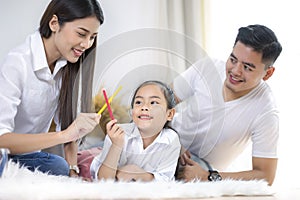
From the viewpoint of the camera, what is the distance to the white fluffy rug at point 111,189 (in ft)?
3.25

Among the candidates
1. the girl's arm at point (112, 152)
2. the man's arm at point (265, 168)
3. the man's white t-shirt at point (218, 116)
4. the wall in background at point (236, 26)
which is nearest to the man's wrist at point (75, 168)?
the girl's arm at point (112, 152)

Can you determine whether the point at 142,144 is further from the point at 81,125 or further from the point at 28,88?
the point at 28,88

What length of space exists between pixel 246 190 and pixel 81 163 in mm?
644

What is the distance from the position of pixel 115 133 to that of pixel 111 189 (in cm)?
41

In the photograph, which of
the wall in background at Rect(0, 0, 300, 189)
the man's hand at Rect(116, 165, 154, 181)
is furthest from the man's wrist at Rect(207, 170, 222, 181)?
the wall in background at Rect(0, 0, 300, 189)

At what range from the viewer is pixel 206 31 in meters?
2.17

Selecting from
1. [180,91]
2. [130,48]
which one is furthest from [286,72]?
[130,48]

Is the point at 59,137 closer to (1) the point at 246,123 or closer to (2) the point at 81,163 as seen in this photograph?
(2) the point at 81,163

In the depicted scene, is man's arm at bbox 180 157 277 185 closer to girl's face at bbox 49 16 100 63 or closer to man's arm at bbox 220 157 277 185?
man's arm at bbox 220 157 277 185

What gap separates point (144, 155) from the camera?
4.83 ft

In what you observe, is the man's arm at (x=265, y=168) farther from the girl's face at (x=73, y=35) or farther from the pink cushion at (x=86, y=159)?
the girl's face at (x=73, y=35)

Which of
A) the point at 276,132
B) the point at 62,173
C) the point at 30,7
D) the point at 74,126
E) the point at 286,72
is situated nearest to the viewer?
the point at 74,126

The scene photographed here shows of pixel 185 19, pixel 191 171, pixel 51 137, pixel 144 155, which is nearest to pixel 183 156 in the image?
pixel 191 171

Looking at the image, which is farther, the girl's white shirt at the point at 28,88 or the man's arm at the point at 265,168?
the man's arm at the point at 265,168
